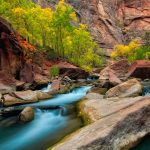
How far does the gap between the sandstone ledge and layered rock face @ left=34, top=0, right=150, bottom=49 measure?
97374 millimetres

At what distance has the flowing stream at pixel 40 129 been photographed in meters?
12.2

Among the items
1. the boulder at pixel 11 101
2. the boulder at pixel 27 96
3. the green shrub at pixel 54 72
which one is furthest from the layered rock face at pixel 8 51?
the green shrub at pixel 54 72

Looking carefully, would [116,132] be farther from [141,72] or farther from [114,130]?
[141,72]

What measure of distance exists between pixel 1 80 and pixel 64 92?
18.3ft

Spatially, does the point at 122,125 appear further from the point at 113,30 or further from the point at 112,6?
the point at 112,6

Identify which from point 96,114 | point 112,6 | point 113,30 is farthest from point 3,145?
point 112,6

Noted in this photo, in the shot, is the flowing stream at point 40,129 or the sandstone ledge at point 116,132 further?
the flowing stream at point 40,129

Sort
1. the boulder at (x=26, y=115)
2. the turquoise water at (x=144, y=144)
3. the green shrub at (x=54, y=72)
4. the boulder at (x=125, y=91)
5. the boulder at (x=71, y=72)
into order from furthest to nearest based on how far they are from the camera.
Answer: the boulder at (x=71, y=72) → the green shrub at (x=54, y=72) → the boulder at (x=125, y=91) → the boulder at (x=26, y=115) → the turquoise water at (x=144, y=144)

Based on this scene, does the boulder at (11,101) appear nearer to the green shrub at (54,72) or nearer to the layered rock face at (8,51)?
the layered rock face at (8,51)

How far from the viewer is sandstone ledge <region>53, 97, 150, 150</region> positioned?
9.49 meters

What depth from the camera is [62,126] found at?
46.2 feet

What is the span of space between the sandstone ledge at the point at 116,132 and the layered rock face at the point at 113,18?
97.4 meters

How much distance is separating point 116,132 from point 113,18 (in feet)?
376

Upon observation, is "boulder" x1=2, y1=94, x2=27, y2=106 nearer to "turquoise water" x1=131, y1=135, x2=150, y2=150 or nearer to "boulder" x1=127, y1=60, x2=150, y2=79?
"turquoise water" x1=131, y1=135, x2=150, y2=150
